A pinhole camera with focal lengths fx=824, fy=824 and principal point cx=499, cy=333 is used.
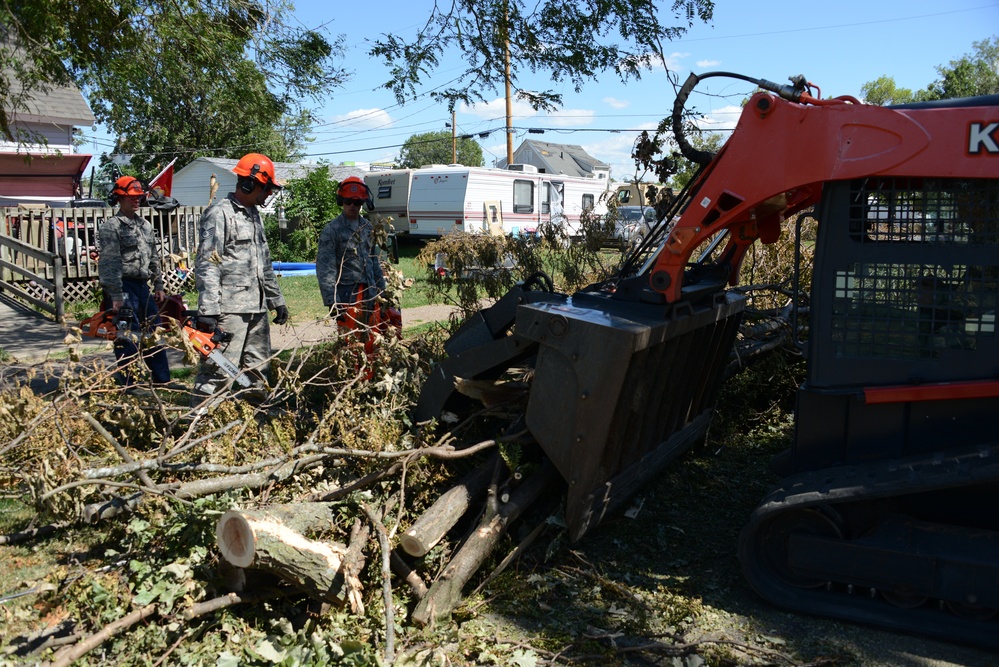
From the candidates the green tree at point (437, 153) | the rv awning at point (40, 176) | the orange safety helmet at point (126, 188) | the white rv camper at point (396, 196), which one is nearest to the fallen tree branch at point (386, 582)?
the orange safety helmet at point (126, 188)

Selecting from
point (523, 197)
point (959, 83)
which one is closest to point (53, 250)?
point (523, 197)

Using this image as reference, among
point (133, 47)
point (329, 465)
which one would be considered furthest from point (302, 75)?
point (329, 465)

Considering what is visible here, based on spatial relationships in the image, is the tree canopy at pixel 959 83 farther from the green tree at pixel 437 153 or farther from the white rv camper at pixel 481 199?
the green tree at pixel 437 153

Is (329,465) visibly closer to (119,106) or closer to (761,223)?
(761,223)

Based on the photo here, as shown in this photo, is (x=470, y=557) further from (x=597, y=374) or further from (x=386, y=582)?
(x=597, y=374)

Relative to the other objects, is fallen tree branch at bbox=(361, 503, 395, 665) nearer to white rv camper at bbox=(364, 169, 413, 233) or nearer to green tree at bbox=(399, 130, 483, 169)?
white rv camper at bbox=(364, 169, 413, 233)

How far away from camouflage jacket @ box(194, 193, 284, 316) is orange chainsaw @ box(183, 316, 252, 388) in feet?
0.50

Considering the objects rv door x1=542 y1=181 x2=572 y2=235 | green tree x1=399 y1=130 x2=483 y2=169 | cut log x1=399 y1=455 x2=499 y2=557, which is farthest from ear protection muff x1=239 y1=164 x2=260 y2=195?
green tree x1=399 y1=130 x2=483 y2=169

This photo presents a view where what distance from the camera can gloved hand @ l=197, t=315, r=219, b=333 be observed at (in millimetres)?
6026

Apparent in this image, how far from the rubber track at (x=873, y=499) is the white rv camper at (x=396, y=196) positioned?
24245 millimetres

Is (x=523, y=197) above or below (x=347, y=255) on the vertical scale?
above

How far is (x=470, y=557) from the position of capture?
407cm

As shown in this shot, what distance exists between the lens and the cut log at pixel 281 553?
362 cm

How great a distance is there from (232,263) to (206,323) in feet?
1.64
